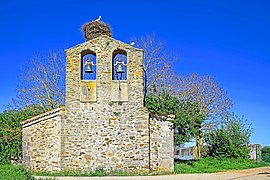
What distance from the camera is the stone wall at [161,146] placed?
60.5ft

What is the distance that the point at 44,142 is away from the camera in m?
18.1

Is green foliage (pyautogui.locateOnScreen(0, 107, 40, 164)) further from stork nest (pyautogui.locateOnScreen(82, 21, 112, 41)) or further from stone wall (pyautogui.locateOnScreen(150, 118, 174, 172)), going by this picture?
stone wall (pyautogui.locateOnScreen(150, 118, 174, 172))

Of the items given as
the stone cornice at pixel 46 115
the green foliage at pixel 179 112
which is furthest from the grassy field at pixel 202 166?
the stone cornice at pixel 46 115

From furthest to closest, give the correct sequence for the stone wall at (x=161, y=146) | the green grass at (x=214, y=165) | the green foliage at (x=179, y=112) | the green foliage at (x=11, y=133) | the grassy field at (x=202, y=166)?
the green foliage at (x=11, y=133) < the green grass at (x=214, y=165) < the green foliage at (x=179, y=112) < the stone wall at (x=161, y=146) < the grassy field at (x=202, y=166)

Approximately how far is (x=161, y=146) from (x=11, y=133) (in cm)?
1161

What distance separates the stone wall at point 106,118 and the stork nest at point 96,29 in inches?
28.5

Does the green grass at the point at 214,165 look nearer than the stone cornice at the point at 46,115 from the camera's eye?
No

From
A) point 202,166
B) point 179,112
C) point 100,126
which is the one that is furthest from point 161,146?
point 202,166

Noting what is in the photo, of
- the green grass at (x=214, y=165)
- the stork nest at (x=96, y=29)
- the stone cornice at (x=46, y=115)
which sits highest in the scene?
the stork nest at (x=96, y=29)

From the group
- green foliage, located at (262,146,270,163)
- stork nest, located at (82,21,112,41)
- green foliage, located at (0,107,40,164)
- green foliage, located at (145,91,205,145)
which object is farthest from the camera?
green foliage, located at (262,146,270,163)

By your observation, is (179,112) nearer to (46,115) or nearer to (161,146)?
(161,146)

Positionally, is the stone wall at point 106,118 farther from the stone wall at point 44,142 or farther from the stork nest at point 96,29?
the stork nest at point 96,29

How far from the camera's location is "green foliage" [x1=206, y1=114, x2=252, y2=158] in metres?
25.4

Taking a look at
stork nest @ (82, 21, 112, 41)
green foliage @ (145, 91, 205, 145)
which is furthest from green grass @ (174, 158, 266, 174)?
stork nest @ (82, 21, 112, 41)
